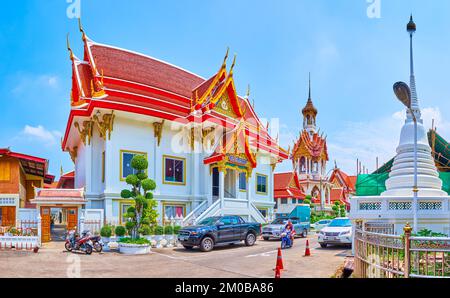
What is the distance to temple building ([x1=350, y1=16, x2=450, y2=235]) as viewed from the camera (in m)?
11.8

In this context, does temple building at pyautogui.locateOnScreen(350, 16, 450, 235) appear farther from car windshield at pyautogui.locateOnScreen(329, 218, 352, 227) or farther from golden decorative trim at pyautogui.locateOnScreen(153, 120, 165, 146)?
golden decorative trim at pyautogui.locateOnScreen(153, 120, 165, 146)

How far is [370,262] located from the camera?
7.84 m

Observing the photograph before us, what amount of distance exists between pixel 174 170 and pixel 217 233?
25.8ft

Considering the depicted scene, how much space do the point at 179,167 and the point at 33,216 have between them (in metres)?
8.27

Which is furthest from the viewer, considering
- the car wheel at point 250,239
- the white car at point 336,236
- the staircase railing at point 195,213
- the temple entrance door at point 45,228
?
the staircase railing at point 195,213

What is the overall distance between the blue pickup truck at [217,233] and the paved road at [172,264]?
51 centimetres

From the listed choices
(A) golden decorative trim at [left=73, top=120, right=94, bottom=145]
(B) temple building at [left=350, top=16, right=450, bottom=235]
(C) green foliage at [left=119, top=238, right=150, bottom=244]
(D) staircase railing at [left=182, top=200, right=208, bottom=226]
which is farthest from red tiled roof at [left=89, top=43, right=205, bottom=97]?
(B) temple building at [left=350, top=16, right=450, bottom=235]

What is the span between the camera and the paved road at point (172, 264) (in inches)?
412

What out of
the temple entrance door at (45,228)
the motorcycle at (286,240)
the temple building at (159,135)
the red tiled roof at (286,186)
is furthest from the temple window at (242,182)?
the red tiled roof at (286,186)

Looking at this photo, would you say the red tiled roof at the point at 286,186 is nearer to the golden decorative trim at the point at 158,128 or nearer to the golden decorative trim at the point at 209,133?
the golden decorative trim at the point at 209,133

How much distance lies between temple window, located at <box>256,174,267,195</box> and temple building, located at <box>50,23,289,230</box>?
2.93 ft

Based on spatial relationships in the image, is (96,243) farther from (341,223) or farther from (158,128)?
(341,223)

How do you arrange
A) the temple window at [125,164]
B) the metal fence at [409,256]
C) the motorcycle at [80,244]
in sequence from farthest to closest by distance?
the temple window at [125,164] → the motorcycle at [80,244] → the metal fence at [409,256]

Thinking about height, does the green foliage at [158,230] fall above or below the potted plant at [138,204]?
below
